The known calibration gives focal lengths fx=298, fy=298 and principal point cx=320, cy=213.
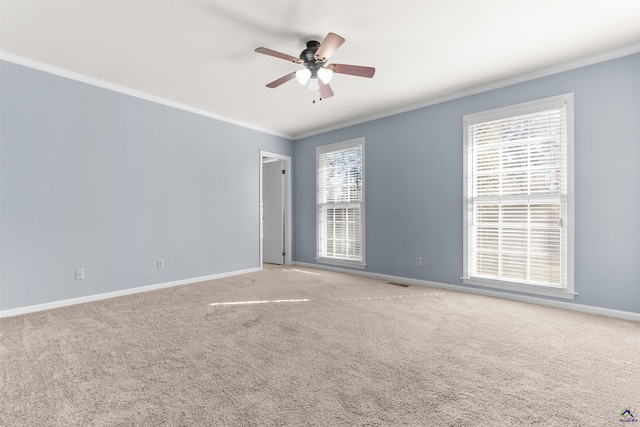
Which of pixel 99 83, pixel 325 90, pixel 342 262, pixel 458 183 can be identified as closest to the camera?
pixel 325 90

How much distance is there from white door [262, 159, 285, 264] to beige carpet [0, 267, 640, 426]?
3.07 m

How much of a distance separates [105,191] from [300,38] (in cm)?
295

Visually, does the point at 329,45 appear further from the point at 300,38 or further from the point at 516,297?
the point at 516,297

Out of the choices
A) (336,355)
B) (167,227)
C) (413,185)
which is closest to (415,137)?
(413,185)

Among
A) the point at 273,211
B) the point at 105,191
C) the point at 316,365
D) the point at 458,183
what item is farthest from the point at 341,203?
the point at 316,365

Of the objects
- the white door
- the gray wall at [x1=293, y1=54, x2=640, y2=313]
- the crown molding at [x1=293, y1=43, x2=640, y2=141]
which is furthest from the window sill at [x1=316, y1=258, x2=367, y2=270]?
the crown molding at [x1=293, y1=43, x2=640, y2=141]

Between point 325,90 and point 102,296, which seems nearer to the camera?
point 325,90

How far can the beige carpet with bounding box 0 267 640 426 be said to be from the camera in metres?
1.52

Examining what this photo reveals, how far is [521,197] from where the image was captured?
350 cm

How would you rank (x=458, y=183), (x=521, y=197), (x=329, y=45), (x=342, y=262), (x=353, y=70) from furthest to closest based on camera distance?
1. (x=342, y=262)
2. (x=458, y=183)
3. (x=521, y=197)
4. (x=353, y=70)
5. (x=329, y=45)

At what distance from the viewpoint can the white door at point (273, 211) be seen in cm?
633

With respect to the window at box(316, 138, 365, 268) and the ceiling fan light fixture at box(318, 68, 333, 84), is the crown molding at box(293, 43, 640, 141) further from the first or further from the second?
the ceiling fan light fixture at box(318, 68, 333, 84)

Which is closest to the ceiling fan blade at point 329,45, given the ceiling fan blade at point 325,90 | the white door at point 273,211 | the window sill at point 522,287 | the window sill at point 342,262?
the ceiling fan blade at point 325,90

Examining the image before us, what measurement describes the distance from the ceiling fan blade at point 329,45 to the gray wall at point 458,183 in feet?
7.83
